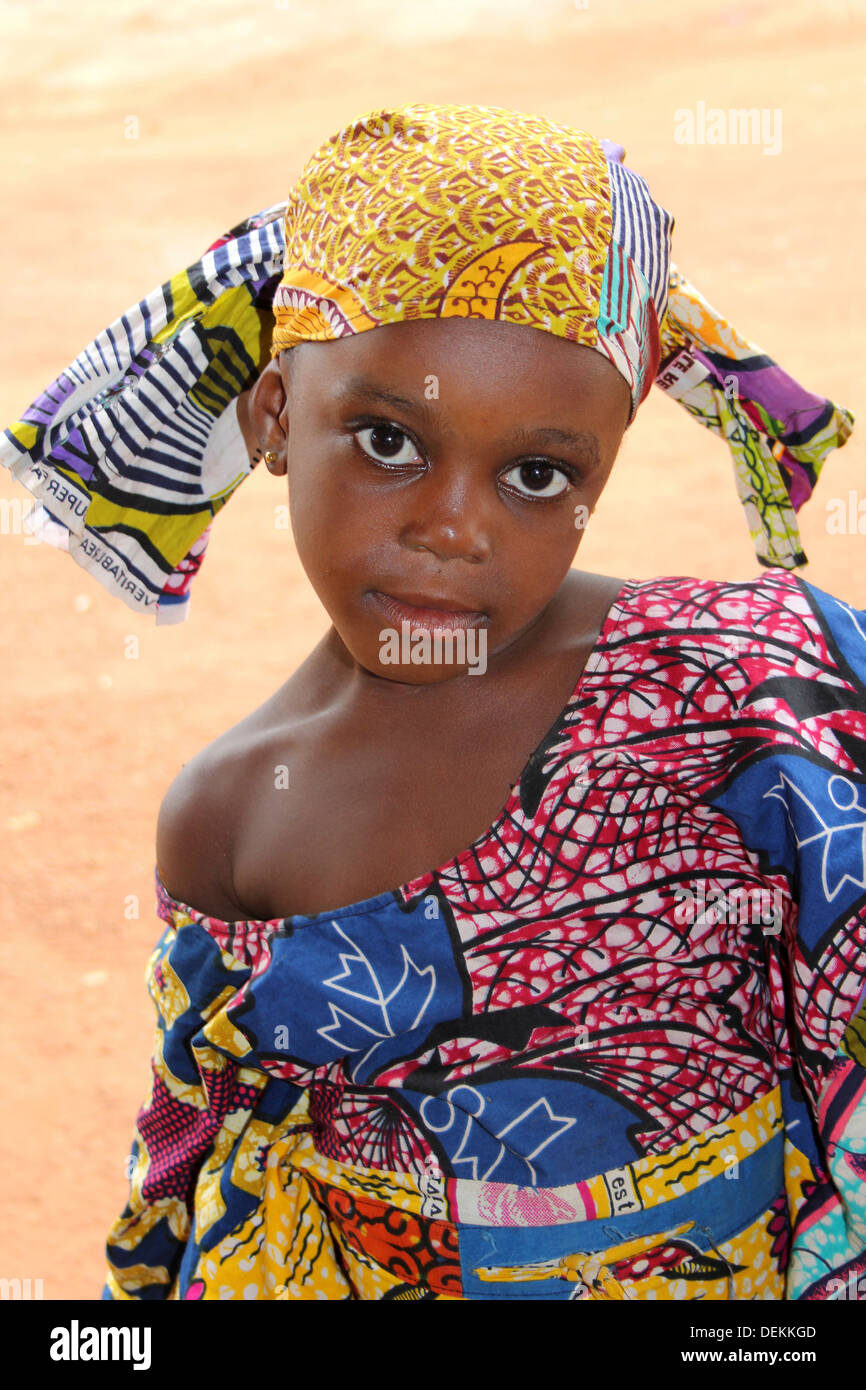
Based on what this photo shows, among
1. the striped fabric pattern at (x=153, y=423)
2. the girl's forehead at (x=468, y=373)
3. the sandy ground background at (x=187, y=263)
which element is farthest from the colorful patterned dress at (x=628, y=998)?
the sandy ground background at (x=187, y=263)

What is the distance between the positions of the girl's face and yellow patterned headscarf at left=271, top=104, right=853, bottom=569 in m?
0.02

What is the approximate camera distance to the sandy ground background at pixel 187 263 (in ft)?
12.3

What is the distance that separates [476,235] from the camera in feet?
4.21

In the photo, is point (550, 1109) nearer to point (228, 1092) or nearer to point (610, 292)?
point (228, 1092)

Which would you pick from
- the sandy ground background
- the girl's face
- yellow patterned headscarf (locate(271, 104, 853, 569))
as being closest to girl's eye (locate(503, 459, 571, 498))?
the girl's face

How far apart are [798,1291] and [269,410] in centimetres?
104

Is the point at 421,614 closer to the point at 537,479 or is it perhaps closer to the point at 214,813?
the point at 537,479

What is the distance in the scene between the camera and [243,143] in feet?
34.6

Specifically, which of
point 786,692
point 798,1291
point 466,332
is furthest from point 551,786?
point 798,1291

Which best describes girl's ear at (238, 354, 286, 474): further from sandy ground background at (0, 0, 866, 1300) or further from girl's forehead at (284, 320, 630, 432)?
sandy ground background at (0, 0, 866, 1300)

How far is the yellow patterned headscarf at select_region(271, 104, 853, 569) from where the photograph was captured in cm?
128

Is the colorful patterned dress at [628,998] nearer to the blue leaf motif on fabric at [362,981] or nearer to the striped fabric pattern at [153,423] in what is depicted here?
the blue leaf motif on fabric at [362,981]

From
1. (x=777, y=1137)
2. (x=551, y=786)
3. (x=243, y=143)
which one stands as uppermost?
(x=243, y=143)

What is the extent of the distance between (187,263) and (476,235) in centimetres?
822
